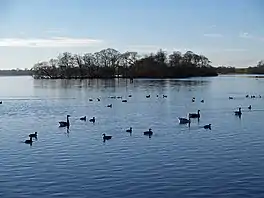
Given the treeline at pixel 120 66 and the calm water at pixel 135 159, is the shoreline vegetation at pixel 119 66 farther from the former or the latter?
the calm water at pixel 135 159

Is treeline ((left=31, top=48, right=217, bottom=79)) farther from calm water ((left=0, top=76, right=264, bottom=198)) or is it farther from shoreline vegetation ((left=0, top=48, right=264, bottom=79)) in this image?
calm water ((left=0, top=76, right=264, bottom=198))

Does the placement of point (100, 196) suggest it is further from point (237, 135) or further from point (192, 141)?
point (237, 135)

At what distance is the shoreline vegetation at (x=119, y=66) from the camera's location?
152375 mm

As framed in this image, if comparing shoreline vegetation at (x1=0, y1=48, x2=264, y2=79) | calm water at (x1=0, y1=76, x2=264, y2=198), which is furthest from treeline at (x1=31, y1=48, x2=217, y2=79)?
calm water at (x1=0, y1=76, x2=264, y2=198)

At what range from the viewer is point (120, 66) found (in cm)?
15900

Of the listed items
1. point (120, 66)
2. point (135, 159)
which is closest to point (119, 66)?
point (120, 66)

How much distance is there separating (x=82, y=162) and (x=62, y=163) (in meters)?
0.94

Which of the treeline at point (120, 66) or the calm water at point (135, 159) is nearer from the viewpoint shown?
the calm water at point (135, 159)

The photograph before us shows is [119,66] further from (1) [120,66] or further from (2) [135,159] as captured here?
(2) [135,159]

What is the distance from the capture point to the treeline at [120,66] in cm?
15238

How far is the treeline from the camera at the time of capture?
152 m

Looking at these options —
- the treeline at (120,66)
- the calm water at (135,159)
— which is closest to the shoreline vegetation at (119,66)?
the treeline at (120,66)

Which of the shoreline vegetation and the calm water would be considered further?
the shoreline vegetation

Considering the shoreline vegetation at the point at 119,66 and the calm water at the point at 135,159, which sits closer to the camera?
the calm water at the point at 135,159
